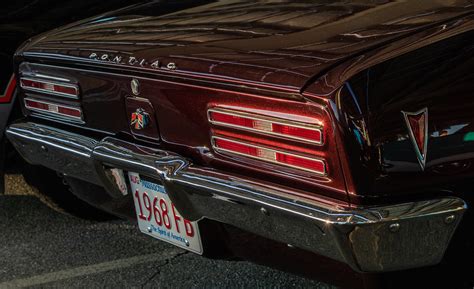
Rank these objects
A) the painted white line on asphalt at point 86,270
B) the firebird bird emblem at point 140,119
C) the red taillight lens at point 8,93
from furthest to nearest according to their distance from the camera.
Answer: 1. the red taillight lens at point 8,93
2. the painted white line on asphalt at point 86,270
3. the firebird bird emblem at point 140,119

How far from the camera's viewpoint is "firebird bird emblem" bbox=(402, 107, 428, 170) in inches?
74.0

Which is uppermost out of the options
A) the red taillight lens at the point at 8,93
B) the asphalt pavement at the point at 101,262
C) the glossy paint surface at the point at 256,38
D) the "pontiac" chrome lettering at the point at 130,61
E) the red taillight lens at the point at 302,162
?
the glossy paint surface at the point at 256,38

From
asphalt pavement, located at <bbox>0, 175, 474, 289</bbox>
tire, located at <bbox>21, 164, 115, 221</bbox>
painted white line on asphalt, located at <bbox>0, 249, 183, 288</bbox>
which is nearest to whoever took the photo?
asphalt pavement, located at <bbox>0, 175, 474, 289</bbox>

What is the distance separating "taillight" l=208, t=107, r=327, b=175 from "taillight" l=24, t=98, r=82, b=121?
80cm

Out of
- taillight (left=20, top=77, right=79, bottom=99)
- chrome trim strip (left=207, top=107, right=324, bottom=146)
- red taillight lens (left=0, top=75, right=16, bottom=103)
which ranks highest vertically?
chrome trim strip (left=207, top=107, right=324, bottom=146)

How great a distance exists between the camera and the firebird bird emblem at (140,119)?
2471 mm

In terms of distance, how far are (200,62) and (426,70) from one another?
0.68m

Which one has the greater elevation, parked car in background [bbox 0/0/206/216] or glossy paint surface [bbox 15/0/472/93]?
glossy paint surface [bbox 15/0/472/93]

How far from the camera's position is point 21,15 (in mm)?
4098

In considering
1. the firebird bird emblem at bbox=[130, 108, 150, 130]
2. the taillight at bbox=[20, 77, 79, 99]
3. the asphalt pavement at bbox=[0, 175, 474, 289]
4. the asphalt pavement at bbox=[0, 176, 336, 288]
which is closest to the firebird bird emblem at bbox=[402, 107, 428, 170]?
the asphalt pavement at bbox=[0, 175, 474, 289]

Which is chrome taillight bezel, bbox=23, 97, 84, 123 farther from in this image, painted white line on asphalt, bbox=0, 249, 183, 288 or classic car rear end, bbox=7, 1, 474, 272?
painted white line on asphalt, bbox=0, 249, 183, 288

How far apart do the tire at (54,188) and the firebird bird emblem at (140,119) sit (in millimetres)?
928

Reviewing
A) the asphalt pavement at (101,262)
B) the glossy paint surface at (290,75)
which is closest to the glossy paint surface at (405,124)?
the glossy paint surface at (290,75)

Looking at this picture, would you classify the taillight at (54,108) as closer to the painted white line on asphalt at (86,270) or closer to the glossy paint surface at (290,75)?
the glossy paint surface at (290,75)
